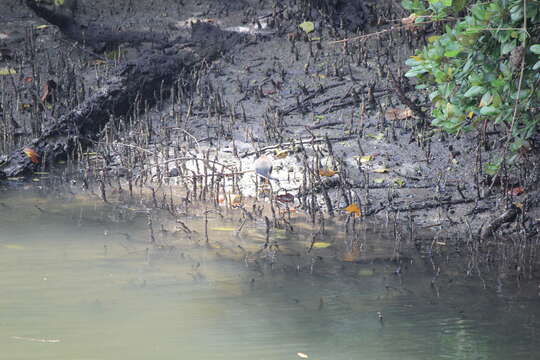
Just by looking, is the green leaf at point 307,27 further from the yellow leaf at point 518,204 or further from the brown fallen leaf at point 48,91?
the yellow leaf at point 518,204

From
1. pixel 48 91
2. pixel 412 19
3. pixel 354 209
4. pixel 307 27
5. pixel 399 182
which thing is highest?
pixel 307 27

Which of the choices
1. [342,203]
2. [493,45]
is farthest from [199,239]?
[493,45]

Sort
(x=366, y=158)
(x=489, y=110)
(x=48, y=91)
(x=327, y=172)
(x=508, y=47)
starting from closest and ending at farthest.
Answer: (x=508, y=47) → (x=489, y=110) → (x=327, y=172) → (x=366, y=158) → (x=48, y=91)

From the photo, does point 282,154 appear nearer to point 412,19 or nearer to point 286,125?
point 286,125

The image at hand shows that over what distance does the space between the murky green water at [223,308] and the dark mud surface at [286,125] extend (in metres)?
0.72

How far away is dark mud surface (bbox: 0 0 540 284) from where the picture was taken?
5043mm

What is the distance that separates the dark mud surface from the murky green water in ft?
2.36

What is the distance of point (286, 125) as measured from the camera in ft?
21.9

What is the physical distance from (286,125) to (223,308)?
3.48 m

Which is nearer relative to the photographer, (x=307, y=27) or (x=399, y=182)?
(x=399, y=182)

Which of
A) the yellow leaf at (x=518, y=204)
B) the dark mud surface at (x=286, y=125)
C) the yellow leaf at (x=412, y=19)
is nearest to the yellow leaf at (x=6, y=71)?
the dark mud surface at (x=286, y=125)

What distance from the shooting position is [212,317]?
10.8 ft

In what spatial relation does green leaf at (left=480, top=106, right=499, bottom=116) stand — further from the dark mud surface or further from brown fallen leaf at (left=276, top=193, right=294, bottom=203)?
brown fallen leaf at (left=276, top=193, right=294, bottom=203)

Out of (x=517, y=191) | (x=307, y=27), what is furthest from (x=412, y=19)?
(x=307, y=27)
